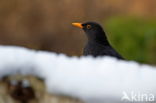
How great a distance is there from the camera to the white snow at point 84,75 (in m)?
1.94

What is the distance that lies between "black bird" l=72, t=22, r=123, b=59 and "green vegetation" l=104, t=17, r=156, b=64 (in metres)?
2.32

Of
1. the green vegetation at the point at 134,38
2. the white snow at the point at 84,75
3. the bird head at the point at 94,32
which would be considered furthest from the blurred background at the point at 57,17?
the white snow at the point at 84,75

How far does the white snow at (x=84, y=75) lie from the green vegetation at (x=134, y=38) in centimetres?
589

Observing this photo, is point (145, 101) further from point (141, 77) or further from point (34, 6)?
point (34, 6)

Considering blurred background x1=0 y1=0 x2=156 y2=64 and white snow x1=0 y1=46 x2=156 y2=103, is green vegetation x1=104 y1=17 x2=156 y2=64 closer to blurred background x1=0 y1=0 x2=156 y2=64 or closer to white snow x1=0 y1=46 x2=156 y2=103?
blurred background x1=0 y1=0 x2=156 y2=64

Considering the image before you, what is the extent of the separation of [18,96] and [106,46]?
10.6 feet

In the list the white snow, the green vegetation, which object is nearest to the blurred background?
the green vegetation

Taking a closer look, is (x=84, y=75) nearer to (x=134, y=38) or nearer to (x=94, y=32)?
(x=94, y=32)

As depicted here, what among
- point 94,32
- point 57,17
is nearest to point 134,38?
point 57,17

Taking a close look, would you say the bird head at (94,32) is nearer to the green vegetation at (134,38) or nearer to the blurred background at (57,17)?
the green vegetation at (134,38)

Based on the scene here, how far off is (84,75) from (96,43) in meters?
3.39

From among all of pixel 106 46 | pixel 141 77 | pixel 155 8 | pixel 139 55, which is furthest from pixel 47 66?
pixel 155 8

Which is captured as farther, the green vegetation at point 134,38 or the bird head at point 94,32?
the green vegetation at point 134,38

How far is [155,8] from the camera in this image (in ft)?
33.0
